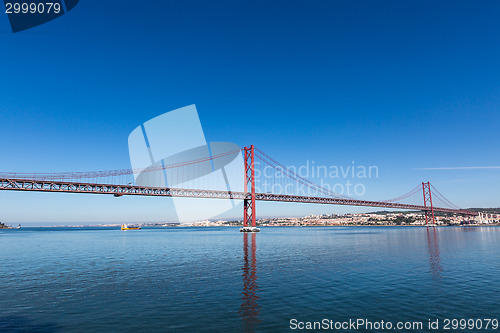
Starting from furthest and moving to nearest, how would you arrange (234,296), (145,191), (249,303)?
(145,191)
(234,296)
(249,303)

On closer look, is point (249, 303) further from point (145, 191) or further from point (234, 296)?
point (145, 191)

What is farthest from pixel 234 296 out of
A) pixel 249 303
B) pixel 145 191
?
pixel 145 191

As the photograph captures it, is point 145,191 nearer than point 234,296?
No

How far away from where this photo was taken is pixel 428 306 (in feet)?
36.4

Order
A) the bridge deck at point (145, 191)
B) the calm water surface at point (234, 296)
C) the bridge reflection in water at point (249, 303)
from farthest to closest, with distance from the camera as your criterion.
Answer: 1. the bridge deck at point (145, 191)
2. the calm water surface at point (234, 296)
3. the bridge reflection in water at point (249, 303)

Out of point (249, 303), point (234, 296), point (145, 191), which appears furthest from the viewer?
point (145, 191)

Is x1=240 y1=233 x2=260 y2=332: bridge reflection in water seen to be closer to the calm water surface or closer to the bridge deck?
the calm water surface

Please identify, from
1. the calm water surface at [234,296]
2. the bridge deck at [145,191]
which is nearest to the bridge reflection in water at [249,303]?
the calm water surface at [234,296]

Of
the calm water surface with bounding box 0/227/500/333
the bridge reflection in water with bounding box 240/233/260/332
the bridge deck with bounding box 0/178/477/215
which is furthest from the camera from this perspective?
the bridge deck with bounding box 0/178/477/215

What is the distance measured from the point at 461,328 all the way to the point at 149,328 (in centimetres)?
951

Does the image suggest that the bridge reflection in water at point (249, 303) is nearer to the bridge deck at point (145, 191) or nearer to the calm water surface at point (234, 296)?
the calm water surface at point (234, 296)

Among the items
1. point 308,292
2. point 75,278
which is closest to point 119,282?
point 75,278

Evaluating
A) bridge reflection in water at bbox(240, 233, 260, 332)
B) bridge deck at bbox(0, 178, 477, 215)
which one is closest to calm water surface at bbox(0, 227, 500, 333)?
bridge reflection in water at bbox(240, 233, 260, 332)

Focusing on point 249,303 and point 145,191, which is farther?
point 145,191
